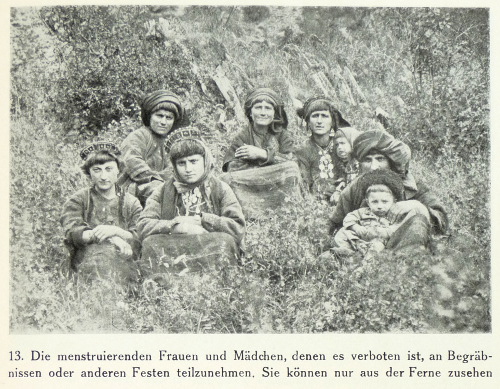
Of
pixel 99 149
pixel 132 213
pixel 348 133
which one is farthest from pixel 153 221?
pixel 348 133

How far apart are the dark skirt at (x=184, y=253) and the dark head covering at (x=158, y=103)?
1.07 m

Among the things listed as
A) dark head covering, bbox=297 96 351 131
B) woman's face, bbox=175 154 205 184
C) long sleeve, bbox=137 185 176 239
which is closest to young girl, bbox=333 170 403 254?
dark head covering, bbox=297 96 351 131

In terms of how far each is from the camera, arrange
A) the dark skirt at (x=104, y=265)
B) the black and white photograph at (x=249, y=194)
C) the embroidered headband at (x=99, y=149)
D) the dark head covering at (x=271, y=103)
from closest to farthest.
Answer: the black and white photograph at (x=249, y=194)
the dark skirt at (x=104, y=265)
the embroidered headband at (x=99, y=149)
the dark head covering at (x=271, y=103)

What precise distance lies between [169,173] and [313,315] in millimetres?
1769

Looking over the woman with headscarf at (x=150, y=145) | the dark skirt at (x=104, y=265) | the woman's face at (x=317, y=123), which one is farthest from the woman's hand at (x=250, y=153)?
the dark skirt at (x=104, y=265)

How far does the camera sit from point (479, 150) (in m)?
9.29

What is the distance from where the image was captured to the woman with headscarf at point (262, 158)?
9.21m

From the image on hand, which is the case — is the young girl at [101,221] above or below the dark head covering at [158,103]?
below

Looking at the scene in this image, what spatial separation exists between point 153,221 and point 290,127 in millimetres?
1488

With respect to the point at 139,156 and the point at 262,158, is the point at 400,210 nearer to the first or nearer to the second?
the point at 262,158

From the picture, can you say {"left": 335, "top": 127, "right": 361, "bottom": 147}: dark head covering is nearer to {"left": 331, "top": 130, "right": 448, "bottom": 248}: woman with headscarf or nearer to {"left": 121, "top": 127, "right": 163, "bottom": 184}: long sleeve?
{"left": 331, "top": 130, "right": 448, "bottom": 248}: woman with headscarf

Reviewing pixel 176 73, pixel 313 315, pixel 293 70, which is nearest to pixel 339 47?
pixel 293 70

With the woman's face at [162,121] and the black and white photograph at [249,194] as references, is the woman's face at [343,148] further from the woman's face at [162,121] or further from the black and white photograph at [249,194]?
the woman's face at [162,121]
